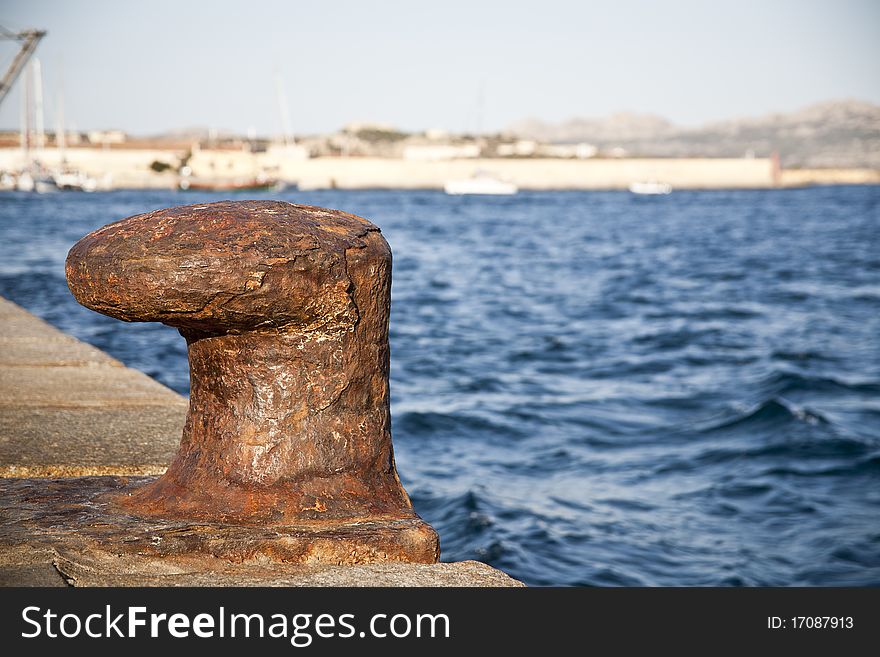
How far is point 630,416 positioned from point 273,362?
18.4 feet

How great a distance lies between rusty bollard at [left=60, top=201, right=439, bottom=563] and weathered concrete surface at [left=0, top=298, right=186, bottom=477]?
0.41 meters

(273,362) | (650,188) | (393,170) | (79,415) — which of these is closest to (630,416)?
(79,415)

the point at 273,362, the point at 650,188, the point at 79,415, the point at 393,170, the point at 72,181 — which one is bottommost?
the point at 79,415

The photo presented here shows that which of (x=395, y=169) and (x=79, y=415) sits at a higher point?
(x=395, y=169)

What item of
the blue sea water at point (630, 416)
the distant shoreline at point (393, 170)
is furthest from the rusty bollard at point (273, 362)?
the distant shoreline at point (393, 170)

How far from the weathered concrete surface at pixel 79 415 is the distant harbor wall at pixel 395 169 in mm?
74741

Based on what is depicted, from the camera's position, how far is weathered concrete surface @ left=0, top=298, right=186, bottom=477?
242cm

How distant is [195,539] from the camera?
1761 millimetres

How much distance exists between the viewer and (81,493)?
6.82ft

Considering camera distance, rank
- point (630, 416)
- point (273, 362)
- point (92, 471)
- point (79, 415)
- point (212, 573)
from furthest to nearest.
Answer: point (630, 416), point (79, 415), point (92, 471), point (273, 362), point (212, 573)

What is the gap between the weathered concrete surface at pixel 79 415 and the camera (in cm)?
242

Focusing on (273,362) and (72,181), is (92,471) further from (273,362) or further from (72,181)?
(72,181)

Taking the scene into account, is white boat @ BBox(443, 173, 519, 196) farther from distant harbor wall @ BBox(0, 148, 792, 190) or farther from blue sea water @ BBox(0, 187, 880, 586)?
blue sea water @ BBox(0, 187, 880, 586)
